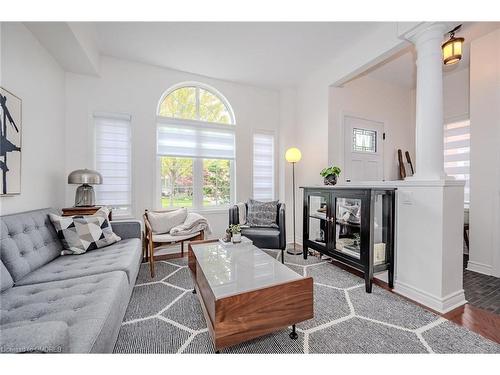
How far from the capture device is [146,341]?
1462 millimetres

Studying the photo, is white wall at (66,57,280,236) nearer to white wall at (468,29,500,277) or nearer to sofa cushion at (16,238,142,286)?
sofa cushion at (16,238,142,286)

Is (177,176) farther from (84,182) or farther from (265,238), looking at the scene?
(265,238)

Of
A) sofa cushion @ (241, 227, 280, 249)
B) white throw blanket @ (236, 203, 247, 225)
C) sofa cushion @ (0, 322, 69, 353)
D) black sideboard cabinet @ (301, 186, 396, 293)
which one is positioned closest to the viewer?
sofa cushion @ (0, 322, 69, 353)

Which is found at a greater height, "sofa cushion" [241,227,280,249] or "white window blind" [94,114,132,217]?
"white window blind" [94,114,132,217]

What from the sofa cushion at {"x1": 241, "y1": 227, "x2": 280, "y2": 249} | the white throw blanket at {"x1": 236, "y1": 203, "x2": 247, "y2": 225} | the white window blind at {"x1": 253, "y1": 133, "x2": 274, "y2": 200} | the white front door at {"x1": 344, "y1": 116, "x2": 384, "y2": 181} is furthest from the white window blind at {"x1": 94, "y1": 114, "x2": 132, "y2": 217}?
the white front door at {"x1": 344, "y1": 116, "x2": 384, "y2": 181}

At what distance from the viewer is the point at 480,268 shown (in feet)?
8.71

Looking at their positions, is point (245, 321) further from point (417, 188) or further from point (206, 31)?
point (206, 31)

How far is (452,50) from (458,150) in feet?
6.94

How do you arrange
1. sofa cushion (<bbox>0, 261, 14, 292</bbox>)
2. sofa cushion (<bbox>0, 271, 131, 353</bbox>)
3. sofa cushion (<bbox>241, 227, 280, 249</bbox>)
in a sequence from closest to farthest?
1. sofa cushion (<bbox>0, 271, 131, 353</bbox>)
2. sofa cushion (<bbox>0, 261, 14, 292</bbox>)
3. sofa cushion (<bbox>241, 227, 280, 249</bbox>)

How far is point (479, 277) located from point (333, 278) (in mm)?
1703

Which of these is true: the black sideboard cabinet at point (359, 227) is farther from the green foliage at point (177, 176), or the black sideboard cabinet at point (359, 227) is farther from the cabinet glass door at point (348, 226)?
the green foliage at point (177, 176)

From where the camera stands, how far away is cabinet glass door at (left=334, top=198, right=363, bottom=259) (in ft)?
7.81

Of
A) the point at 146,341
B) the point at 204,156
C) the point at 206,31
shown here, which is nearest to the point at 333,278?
the point at 146,341

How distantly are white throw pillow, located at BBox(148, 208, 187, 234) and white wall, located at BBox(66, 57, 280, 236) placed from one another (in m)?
0.40
